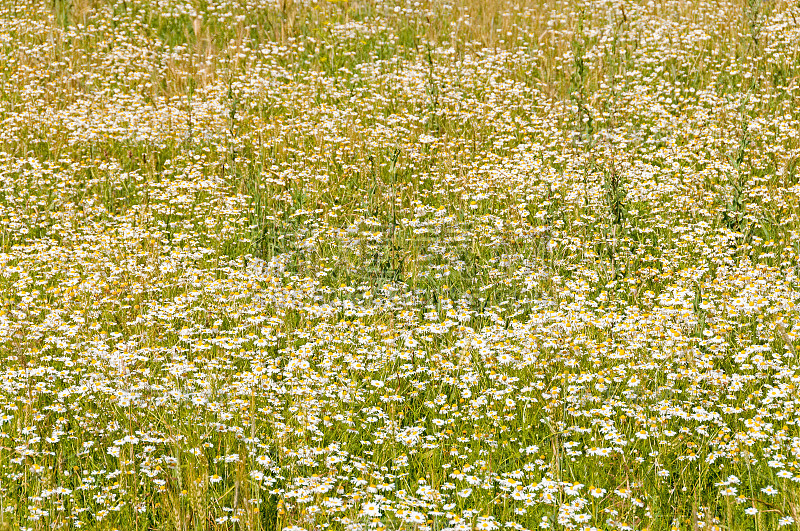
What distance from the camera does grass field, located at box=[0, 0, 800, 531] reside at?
150 inches

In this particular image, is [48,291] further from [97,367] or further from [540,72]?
[540,72]

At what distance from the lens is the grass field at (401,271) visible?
12.5 ft

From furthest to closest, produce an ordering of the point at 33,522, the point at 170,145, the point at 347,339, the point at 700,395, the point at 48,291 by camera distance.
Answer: the point at 170,145, the point at 48,291, the point at 347,339, the point at 700,395, the point at 33,522

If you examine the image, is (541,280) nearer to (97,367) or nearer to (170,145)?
(97,367)

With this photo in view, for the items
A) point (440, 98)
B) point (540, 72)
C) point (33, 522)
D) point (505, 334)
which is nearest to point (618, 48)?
point (540, 72)

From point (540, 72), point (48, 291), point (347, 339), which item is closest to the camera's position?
point (347, 339)

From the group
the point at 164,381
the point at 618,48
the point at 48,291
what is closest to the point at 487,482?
the point at 164,381

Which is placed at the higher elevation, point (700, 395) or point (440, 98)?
point (440, 98)

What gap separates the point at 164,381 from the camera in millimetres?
4461

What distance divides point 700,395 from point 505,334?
112 centimetres

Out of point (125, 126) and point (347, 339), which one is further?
point (125, 126)

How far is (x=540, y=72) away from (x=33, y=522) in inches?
287

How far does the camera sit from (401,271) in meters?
6.05

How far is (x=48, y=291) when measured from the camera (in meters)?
5.52
